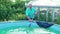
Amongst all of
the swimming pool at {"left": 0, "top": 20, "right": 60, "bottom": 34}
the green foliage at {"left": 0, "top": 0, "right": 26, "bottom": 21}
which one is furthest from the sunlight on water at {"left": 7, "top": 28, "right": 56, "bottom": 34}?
the green foliage at {"left": 0, "top": 0, "right": 26, "bottom": 21}

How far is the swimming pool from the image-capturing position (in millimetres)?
11078

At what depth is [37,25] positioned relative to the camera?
1195cm

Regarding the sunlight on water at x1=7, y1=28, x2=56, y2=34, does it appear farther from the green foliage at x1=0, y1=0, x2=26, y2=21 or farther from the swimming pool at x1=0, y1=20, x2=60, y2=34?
the green foliage at x1=0, y1=0, x2=26, y2=21

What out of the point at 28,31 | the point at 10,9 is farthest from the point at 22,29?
the point at 10,9

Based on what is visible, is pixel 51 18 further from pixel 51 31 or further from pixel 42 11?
pixel 51 31

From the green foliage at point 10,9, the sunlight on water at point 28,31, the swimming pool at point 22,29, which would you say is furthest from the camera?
the green foliage at point 10,9

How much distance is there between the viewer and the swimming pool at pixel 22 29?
11.1 metres

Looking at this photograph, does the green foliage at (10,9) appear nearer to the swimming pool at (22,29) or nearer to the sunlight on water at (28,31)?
the swimming pool at (22,29)

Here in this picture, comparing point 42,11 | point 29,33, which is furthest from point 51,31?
point 42,11

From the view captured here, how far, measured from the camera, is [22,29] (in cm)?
1165

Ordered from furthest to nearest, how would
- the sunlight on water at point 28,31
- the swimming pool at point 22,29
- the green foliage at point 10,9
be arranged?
1. the green foliage at point 10,9
2. the swimming pool at point 22,29
3. the sunlight on water at point 28,31

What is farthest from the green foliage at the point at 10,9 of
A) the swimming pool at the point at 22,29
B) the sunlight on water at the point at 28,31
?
the sunlight on water at the point at 28,31

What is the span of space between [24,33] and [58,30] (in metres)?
1.95

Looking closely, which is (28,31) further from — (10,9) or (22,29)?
(10,9)
